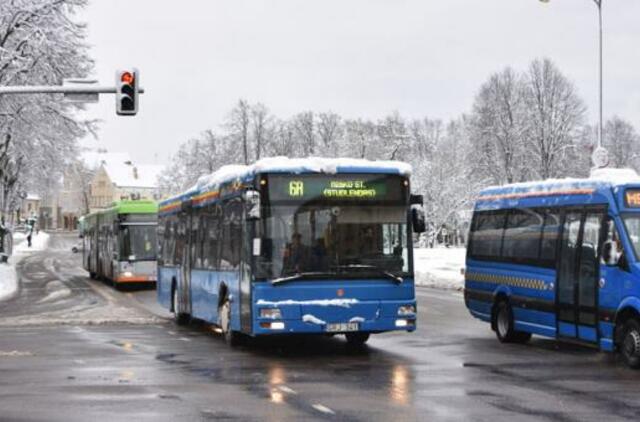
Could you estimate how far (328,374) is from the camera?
14383 millimetres

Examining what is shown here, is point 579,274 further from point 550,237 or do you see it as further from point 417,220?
point 417,220

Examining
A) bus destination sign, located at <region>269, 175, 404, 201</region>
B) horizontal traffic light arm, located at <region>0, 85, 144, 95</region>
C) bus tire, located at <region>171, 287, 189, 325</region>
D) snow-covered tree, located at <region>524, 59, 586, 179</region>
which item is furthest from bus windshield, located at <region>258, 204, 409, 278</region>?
snow-covered tree, located at <region>524, 59, 586, 179</region>

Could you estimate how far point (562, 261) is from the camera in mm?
17031

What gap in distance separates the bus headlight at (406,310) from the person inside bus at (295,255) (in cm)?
157

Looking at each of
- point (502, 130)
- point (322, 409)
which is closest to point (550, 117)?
point (502, 130)

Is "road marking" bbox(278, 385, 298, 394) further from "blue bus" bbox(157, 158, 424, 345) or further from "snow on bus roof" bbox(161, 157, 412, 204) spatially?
"snow on bus roof" bbox(161, 157, 412, 204)

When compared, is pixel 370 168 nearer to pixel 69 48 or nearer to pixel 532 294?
pixel 532 294

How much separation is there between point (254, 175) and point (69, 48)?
26.8 metres

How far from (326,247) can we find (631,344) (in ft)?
14.5

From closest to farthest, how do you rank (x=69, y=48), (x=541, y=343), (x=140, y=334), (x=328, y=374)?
(x=328, y=374) < (x=541, y=343) < (x=140, y=334) < (x=69, y=48)

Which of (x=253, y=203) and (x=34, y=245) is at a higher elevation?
(x=253, y=203)

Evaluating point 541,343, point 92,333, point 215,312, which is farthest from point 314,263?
point 92,333

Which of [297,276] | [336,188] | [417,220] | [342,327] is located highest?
[336,188]

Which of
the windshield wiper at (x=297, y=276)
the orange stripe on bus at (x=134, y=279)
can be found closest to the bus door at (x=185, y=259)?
the windshield wiper at (x=297, y=276)
